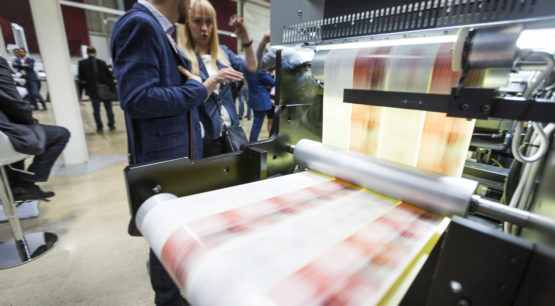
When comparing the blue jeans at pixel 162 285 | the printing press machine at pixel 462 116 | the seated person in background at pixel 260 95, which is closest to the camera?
the printing press machine at pixel 462 116

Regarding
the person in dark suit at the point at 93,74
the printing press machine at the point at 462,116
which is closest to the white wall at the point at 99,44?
the person in dark suit at the point at 93,74

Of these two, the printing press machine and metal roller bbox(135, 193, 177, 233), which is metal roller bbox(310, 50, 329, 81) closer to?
the printing press machine

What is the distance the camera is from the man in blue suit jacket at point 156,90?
2.79ft

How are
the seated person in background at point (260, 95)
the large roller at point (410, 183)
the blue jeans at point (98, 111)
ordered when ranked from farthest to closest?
the blue jeans at point (98, 111), the seated person in background at point (260, 95), the large roller at point (410, 183)

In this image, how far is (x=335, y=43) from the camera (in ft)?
2.48

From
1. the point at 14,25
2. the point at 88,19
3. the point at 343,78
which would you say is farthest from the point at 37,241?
the point at 88,19

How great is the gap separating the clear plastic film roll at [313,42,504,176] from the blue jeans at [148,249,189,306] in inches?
32.5

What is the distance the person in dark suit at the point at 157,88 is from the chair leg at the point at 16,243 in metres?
1.07

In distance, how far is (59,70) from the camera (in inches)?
105

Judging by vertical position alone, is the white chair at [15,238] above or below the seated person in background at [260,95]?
below

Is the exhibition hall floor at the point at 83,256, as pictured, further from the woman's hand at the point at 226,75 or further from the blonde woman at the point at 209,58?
the woman's hand at the point at 226,75

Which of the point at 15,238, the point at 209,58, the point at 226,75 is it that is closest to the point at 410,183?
the point at 226,75

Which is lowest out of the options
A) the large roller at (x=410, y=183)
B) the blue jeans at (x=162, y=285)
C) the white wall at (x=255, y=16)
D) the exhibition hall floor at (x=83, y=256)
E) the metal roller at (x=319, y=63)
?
the exhibition hall floor at (x=83, y=256)

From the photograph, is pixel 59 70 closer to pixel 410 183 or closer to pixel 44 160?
pixel 44 160
